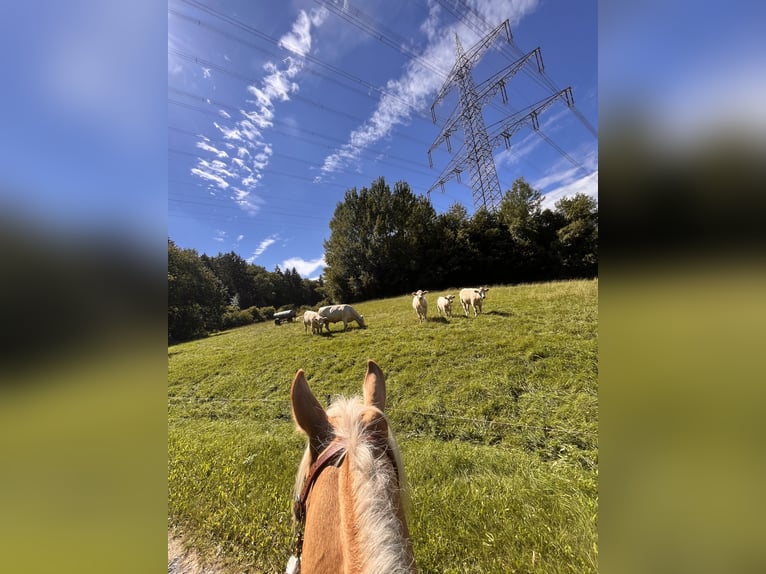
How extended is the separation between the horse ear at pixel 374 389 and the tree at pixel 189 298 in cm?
538

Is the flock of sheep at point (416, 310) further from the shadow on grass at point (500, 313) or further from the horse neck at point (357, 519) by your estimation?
the horse neck at point (357, 519)

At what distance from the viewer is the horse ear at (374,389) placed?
1.31m

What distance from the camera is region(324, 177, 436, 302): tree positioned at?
14.8m

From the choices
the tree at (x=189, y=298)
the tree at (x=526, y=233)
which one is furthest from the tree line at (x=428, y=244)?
the tree at (x=189, y=298)

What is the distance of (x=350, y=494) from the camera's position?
0.80m

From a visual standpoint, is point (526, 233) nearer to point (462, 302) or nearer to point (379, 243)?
point (462, 302)

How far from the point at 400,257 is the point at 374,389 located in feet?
45.0

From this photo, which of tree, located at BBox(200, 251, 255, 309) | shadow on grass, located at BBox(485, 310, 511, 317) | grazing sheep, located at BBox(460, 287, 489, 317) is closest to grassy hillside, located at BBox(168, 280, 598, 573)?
shadow on grass, located at BBox(485, 310, 511, 317)

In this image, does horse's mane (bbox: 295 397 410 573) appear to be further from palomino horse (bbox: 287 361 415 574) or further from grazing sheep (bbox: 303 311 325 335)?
grazing sheep (bbox: 303 311 325 335)

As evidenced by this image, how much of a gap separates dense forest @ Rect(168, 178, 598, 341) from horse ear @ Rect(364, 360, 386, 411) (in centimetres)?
983

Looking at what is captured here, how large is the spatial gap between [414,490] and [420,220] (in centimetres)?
1397
